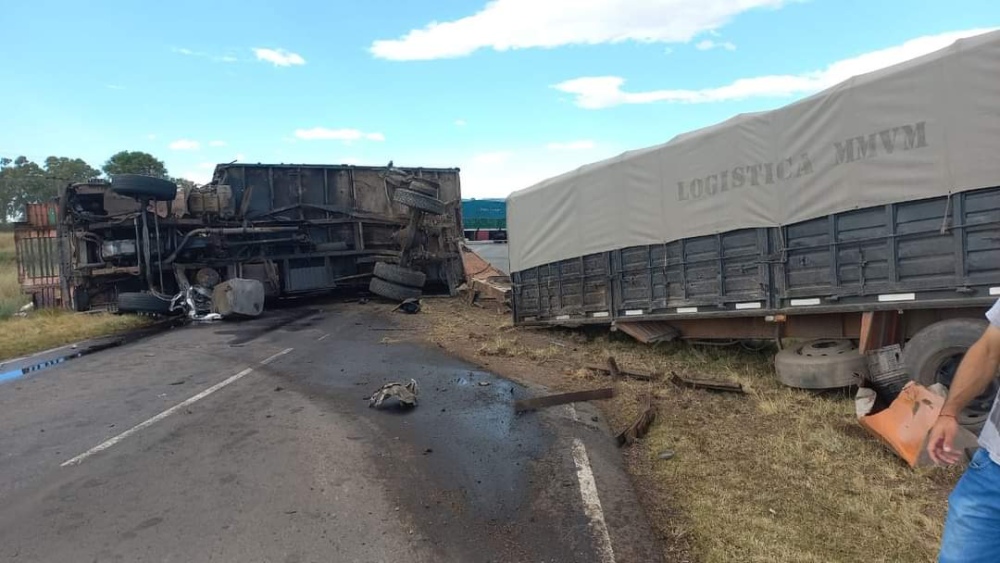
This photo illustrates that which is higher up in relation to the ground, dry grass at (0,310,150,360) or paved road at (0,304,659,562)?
dry grass at (0,310,150,360)

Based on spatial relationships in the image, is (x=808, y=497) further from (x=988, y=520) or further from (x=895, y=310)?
(x=895, y=310)

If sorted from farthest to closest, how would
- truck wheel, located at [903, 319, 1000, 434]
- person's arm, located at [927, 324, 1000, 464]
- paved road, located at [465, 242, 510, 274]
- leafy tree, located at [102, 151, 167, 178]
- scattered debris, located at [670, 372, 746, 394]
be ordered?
leafy tree, located at [102, 151, 167, 178], paved road, located at [465, 242, 510, 274], scattered debris, located at [670, 372, 746, 394], truck wheel, located at [903, 319, 1000, 434], person's arm, located at [927, 324, 1000, 464]

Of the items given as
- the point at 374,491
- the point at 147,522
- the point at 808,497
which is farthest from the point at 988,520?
the point at 147,522

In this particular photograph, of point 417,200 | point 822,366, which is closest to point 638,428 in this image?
point 822,366

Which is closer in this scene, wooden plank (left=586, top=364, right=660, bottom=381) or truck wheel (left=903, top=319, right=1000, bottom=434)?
truck wheel (left=903, top=319, right=1000, bottom=434)

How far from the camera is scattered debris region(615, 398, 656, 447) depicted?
5.33 meters

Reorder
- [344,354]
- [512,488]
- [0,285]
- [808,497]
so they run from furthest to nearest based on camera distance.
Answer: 1. [0,285]
2. [344,354]
3. [512,488]
4. [808,497]

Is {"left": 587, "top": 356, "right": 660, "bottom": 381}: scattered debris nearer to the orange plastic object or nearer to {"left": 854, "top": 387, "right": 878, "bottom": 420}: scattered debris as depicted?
{"left": 854, "top": 387, "right": 878, "bottom": 420}: scattered debris

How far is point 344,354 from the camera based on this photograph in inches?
376

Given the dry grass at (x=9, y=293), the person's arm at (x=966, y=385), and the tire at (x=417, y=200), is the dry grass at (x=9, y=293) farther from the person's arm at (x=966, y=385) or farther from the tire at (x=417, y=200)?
the person's arm at (x=966, y=385)

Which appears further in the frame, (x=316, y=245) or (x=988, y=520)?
(x=316, y=245)

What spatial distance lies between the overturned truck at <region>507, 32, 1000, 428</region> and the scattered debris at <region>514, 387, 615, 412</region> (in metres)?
1.86

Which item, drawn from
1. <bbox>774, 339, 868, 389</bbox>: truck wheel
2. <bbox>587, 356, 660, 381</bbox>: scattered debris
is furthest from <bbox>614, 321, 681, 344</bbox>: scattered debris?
<bbox>774, 339, 868, 389</bbox>: truck wheel

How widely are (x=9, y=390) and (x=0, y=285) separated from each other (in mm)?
18748
